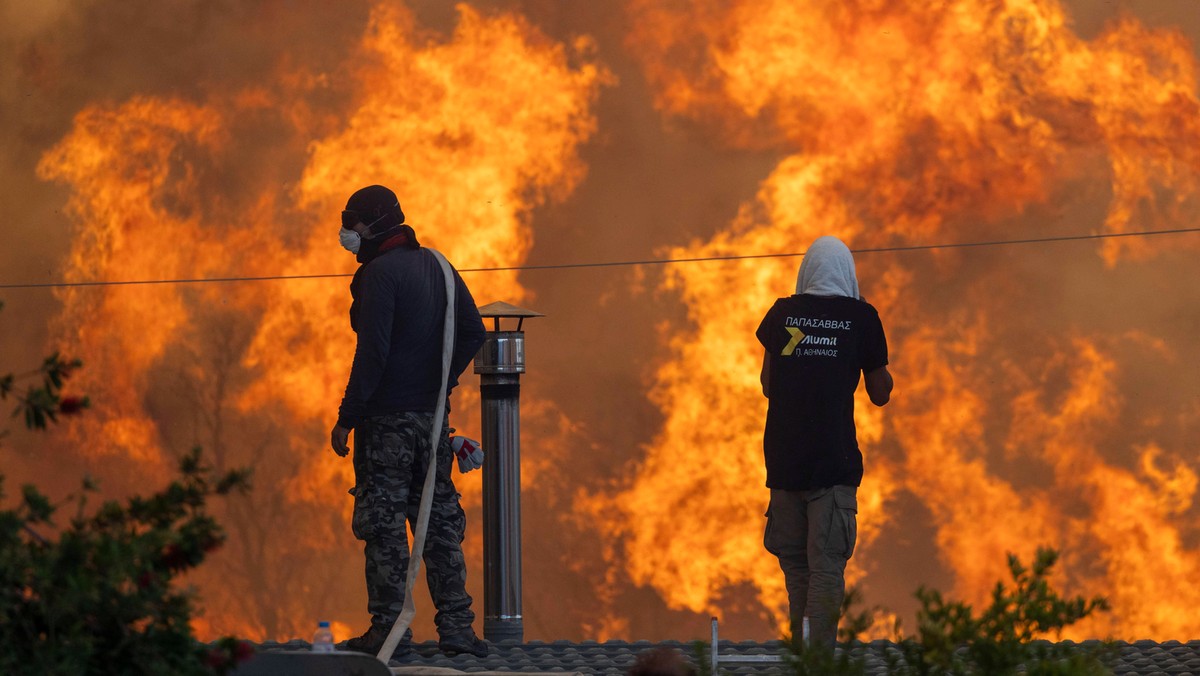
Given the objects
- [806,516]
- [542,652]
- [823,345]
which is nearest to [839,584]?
[806,516]

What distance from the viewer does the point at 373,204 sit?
7.52 meters

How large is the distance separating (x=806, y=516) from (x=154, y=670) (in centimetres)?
→ 379

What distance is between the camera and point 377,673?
4379 mm

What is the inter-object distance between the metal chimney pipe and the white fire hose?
1.24 metres

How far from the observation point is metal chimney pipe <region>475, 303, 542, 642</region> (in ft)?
28.9

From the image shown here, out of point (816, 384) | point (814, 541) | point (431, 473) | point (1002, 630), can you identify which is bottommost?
point (1002, 630)

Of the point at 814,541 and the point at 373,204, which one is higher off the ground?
the point at 373,204

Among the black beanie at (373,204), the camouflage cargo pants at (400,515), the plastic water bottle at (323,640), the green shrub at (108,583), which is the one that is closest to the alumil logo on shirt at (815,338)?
the camouflage cargo pants at (400,515)

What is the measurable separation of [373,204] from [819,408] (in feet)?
7.55

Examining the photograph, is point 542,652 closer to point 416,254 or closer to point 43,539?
point 416,254

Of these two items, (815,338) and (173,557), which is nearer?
(173,557)

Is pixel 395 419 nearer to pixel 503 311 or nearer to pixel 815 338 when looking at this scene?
pixel 503 311

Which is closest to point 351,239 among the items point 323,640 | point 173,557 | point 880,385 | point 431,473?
point 431,473

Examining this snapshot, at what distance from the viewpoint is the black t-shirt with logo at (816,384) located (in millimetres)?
6598
